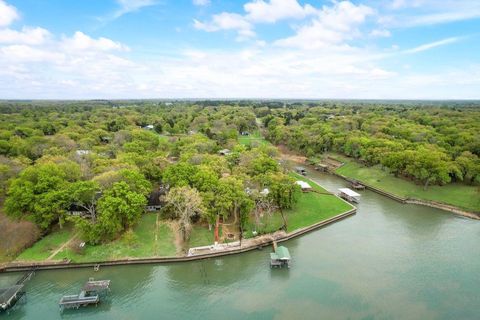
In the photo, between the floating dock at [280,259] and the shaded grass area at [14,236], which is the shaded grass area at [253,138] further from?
the shaded grass area at [14,236]

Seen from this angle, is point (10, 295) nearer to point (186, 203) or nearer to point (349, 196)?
point (186, 203)

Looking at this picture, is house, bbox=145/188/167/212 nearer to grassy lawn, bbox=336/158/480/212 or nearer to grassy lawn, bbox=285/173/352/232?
grassy lawn, bbox=285/173/352/232

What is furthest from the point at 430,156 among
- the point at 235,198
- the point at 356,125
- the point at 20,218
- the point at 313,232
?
the point at 20,218

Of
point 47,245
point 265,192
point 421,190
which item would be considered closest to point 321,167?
point 421,190

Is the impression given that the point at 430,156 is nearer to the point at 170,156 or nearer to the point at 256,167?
the point at 256,167

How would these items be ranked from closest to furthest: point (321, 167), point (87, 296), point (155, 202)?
point (87, 296), point (155, 202), point (321, 167)

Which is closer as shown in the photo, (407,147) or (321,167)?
(407,147)

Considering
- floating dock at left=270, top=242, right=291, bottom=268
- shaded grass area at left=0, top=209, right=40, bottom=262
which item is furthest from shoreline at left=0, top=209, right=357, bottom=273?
floating dock at left=270, top=242, right=291, bottom=268
